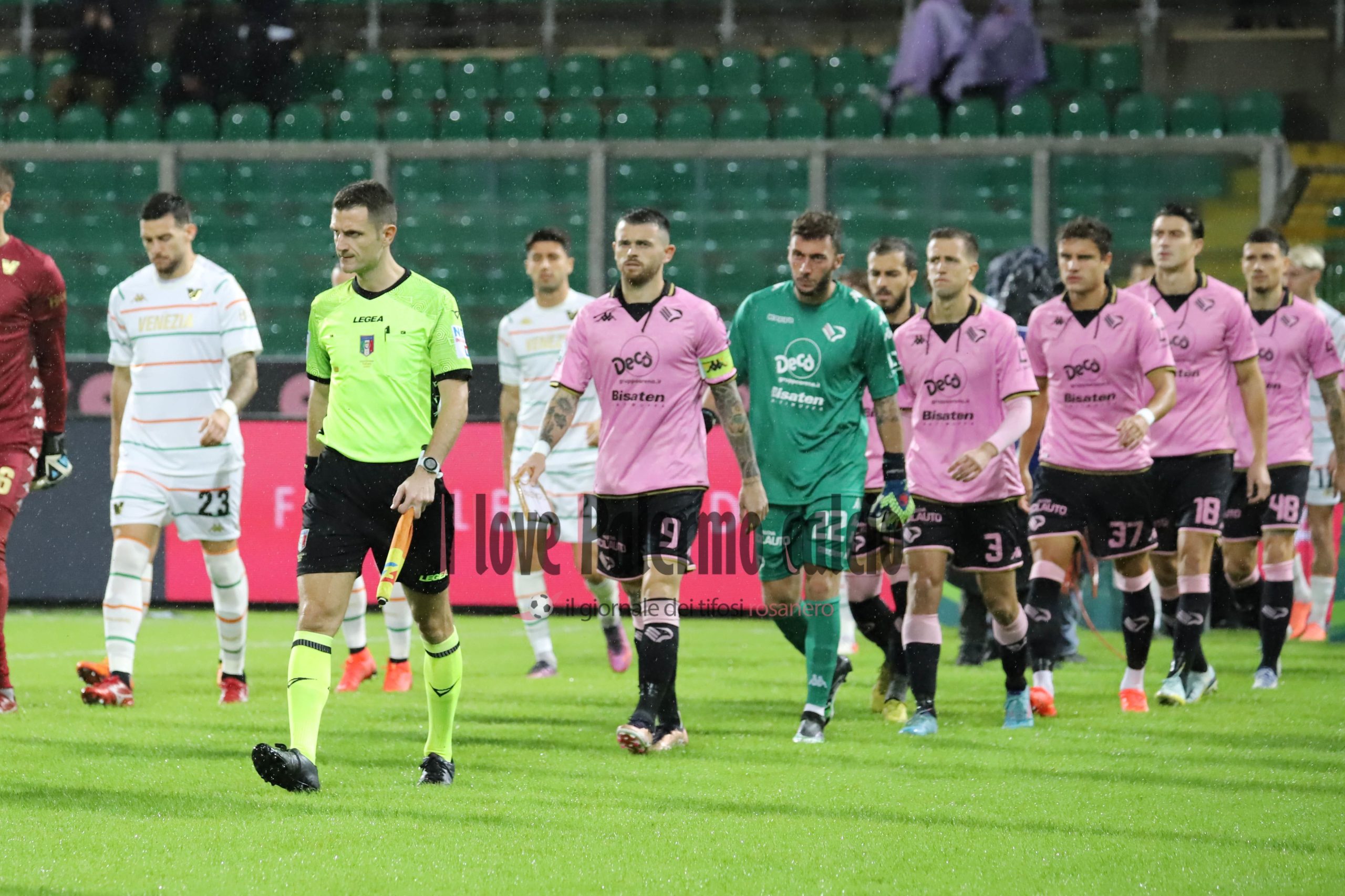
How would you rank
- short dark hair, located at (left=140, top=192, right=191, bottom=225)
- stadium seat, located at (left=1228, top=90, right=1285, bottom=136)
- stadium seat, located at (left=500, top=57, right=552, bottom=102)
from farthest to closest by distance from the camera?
stadium seat, located at (left=500, top=57, right=552, bottom=102), stadium seat, located at (left=1228, top=90, right=1285, bottom=136), short dark hair, located at (left=140, top=192, right=191, bottom=225)

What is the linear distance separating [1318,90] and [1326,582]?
9598 millimetres

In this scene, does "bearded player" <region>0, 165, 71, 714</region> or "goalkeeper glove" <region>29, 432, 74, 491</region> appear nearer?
"bearded player" <region>0, 165, 71, 714</region>

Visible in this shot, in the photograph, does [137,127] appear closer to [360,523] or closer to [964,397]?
[964,397]

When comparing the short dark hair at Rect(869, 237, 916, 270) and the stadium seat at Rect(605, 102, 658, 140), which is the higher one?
the stadium seat at Rect(605, 102, 658, 140)

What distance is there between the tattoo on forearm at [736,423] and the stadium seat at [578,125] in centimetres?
1215

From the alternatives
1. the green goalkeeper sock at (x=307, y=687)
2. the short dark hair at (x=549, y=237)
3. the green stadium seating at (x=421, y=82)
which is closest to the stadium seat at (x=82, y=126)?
the green stadium seating at (x=421, y=82)

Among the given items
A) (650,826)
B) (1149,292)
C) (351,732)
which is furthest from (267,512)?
(650,826)

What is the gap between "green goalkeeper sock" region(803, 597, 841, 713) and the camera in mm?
7273

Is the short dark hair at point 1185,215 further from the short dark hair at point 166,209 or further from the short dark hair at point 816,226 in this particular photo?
the short dark hair at point 166,209

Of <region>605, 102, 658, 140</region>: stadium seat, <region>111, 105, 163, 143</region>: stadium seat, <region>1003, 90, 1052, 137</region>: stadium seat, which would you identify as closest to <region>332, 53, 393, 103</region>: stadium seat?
Result: <region>111, 105, 163, 143</region>: stadium seat

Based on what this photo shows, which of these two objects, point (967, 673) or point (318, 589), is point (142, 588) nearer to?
point (318, 589)

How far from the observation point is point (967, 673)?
10.0 meters

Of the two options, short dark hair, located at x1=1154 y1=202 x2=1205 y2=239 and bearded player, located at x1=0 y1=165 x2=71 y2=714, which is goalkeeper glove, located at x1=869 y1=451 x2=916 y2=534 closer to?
short dark hair, located at x1=1154 y1=202 x2=1205 y2=239

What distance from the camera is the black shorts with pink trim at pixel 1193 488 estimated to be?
840cm
